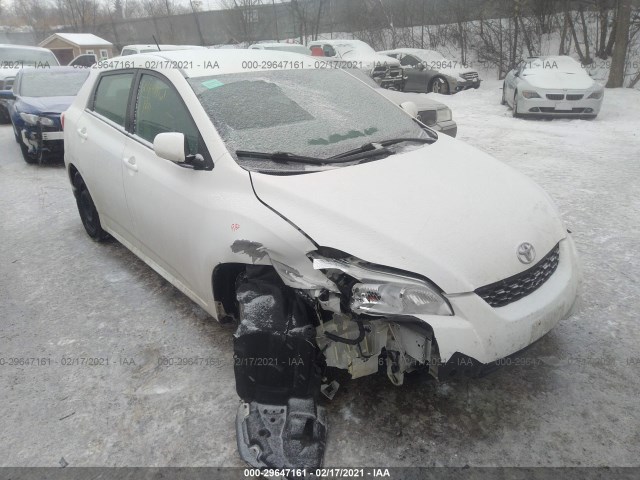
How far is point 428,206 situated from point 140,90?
2286 mm

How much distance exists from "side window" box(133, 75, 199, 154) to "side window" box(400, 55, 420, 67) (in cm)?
1336

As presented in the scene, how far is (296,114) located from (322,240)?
3.78 ft

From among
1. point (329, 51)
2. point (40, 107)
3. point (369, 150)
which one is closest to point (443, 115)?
point (369, 150)

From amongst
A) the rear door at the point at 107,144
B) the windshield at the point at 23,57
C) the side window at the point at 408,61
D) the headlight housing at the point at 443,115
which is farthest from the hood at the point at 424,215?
the side window at the point at 408,61

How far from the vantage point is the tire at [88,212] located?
4.41m

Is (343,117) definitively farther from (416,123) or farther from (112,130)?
(112,130)

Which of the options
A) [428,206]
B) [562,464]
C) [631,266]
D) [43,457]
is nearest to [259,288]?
[428,206]

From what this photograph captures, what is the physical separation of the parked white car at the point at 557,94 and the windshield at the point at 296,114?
25.7 feet

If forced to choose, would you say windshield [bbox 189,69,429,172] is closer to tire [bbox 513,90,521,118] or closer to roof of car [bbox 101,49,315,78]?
roof of car [bbox 101,49,315,78]

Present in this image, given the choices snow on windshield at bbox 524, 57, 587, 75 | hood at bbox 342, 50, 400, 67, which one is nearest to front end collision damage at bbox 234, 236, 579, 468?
snow on windshield at bbox 524, 57, 587, 75

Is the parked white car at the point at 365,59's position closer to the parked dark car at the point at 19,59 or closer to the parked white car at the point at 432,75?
the parked white car at the point at 432,75

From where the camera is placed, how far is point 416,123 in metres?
3.51

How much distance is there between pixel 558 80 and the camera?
10.2 meters

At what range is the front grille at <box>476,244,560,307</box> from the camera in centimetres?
217
